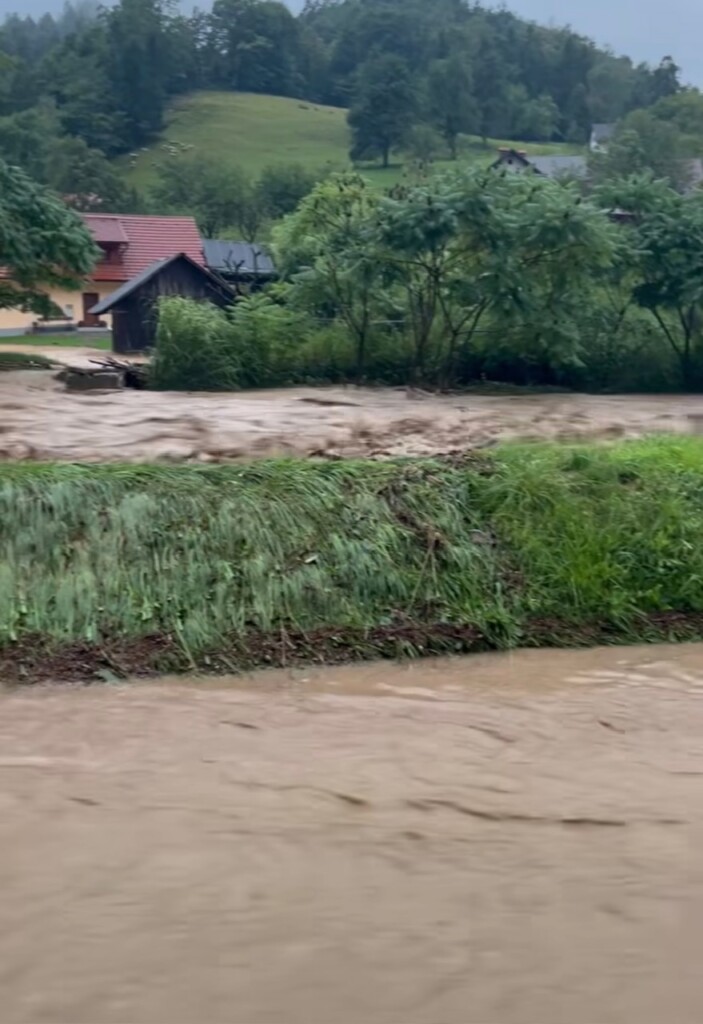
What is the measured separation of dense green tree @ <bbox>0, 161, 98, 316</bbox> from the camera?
2555cm

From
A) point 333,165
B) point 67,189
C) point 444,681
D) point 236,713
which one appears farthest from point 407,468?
point 333,165

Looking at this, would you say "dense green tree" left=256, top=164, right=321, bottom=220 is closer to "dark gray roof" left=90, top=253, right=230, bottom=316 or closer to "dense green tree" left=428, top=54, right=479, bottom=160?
"dark gray roof" left=90, top=253, right=230, bottom=316

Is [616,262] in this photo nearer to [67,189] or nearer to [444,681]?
[444,681]

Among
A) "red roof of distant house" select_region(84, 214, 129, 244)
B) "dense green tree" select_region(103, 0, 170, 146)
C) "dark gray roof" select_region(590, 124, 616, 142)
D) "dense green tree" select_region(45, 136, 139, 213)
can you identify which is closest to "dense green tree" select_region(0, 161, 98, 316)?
"red roof of distant house" select_region(84, 214, 129, 244)

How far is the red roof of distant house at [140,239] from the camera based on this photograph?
42312mm

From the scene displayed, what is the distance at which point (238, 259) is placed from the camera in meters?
38.0

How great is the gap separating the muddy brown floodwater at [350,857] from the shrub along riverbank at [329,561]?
2.48ft

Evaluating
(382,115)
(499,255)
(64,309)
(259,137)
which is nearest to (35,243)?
(499,255)

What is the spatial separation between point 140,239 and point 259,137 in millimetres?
35052

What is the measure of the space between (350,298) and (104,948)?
1863 centimetres

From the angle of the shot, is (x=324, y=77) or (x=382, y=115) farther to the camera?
(x=324, y=77)

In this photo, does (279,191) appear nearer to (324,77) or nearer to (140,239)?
(140,239)

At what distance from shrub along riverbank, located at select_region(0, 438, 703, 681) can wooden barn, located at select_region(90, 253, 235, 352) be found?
22.4 metres

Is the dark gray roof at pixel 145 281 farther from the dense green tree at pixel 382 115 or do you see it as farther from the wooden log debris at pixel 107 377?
the dense green tree at pixel 382 115
